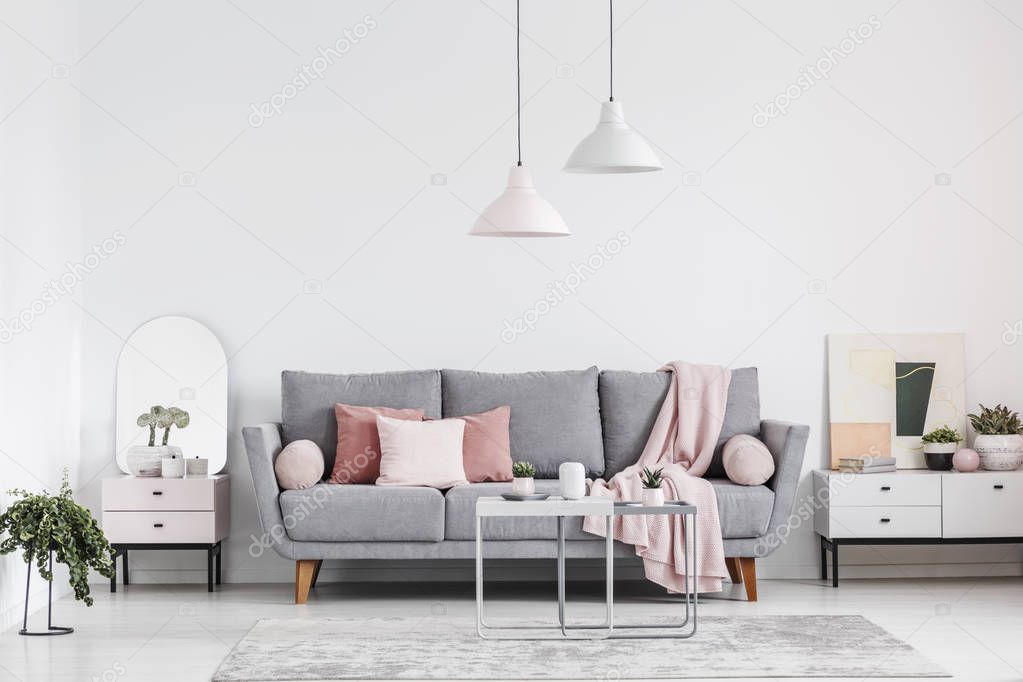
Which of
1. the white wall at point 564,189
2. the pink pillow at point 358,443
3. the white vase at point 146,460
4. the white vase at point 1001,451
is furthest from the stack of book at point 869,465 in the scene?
the white vase at point 146,460

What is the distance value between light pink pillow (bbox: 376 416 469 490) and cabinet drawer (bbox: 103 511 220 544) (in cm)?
86

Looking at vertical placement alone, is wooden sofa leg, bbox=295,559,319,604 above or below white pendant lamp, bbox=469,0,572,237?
below

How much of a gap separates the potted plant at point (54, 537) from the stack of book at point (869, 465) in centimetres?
330

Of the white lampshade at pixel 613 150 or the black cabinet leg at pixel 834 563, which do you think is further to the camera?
the black cabinet leg at pixel 834 563

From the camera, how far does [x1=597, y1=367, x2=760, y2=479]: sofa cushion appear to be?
17.6 ft

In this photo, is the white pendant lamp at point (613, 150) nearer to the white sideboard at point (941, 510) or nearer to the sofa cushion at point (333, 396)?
the sofa cushion at point (333, 396)

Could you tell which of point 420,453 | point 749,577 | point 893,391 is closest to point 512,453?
point 420,453

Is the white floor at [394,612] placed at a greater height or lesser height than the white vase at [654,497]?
lesser

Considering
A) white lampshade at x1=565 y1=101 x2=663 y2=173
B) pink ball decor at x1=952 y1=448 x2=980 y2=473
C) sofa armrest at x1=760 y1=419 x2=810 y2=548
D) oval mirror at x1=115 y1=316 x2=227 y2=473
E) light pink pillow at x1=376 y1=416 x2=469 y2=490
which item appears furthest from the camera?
oval mirror at x1=115 y1=316 x2=227 y2=473

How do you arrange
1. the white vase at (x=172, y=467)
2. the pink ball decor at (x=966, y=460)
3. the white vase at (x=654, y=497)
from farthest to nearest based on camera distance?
1. the pink ball decor at (x=966, y=460)
2. the white vase at (x=172, y=467)
3. the white vase at (x=654, y=497)

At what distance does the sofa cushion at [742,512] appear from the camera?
15.9 feet

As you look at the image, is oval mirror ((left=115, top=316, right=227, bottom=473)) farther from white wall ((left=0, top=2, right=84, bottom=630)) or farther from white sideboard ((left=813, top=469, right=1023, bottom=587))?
white sideboard ((left=813, top=469, right=1023, bottom=587))

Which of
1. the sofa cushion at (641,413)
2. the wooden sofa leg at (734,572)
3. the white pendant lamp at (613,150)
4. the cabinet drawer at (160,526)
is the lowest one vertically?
the wooden sofa leg at (734,572)

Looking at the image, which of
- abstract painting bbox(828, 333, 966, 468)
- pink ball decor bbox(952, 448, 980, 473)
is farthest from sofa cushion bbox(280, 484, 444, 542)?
pink ball decor bbox(952, 448, 980, 473)
